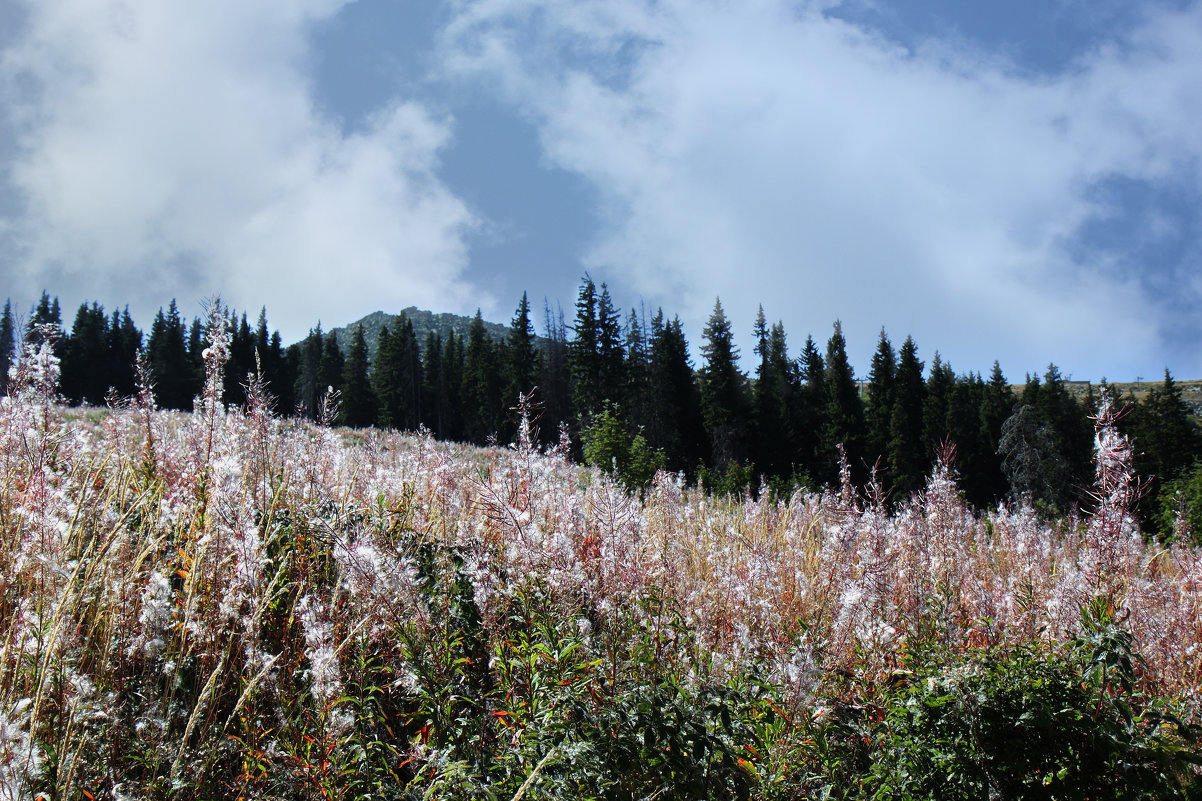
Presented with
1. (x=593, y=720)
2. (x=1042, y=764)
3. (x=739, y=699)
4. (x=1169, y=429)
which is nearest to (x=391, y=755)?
(x=593, y=720)

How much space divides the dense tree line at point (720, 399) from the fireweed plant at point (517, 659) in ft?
80.6

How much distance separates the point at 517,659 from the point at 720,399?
129ft

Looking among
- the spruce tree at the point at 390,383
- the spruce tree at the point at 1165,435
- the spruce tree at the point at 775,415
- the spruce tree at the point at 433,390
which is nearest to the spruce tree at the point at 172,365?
the spruce tree at the point at 390,383

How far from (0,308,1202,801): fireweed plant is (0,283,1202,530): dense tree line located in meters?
24.6

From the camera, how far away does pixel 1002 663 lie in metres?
2.25

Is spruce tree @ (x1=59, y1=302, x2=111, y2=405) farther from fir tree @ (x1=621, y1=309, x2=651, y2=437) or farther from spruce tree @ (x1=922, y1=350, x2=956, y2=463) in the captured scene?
spruce tree @ (x1=922, y1=350, x2=956, y2=463)

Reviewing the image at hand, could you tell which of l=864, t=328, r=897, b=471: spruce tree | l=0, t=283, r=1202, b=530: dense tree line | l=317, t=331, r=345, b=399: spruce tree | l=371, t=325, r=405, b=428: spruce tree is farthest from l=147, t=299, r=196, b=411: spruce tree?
l=864, t=328, r=897, b=471: spruce tree

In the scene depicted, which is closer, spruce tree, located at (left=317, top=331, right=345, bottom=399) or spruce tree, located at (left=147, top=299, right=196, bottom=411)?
spruce tree, located at (left=147, top=299, right=196, bottom=411)

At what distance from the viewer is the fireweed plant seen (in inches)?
76.8

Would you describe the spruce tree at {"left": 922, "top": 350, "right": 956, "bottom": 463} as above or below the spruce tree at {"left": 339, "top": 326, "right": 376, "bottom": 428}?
below

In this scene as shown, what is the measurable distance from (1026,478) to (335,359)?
54.2m

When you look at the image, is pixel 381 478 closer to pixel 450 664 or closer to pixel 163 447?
pixel 163 447

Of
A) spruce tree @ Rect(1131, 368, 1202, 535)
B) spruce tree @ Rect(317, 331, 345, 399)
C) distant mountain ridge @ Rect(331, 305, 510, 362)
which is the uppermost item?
distant mountain ridge @ Rect(331, 305, 510, 362)

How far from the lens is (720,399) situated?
40688 millimetres
